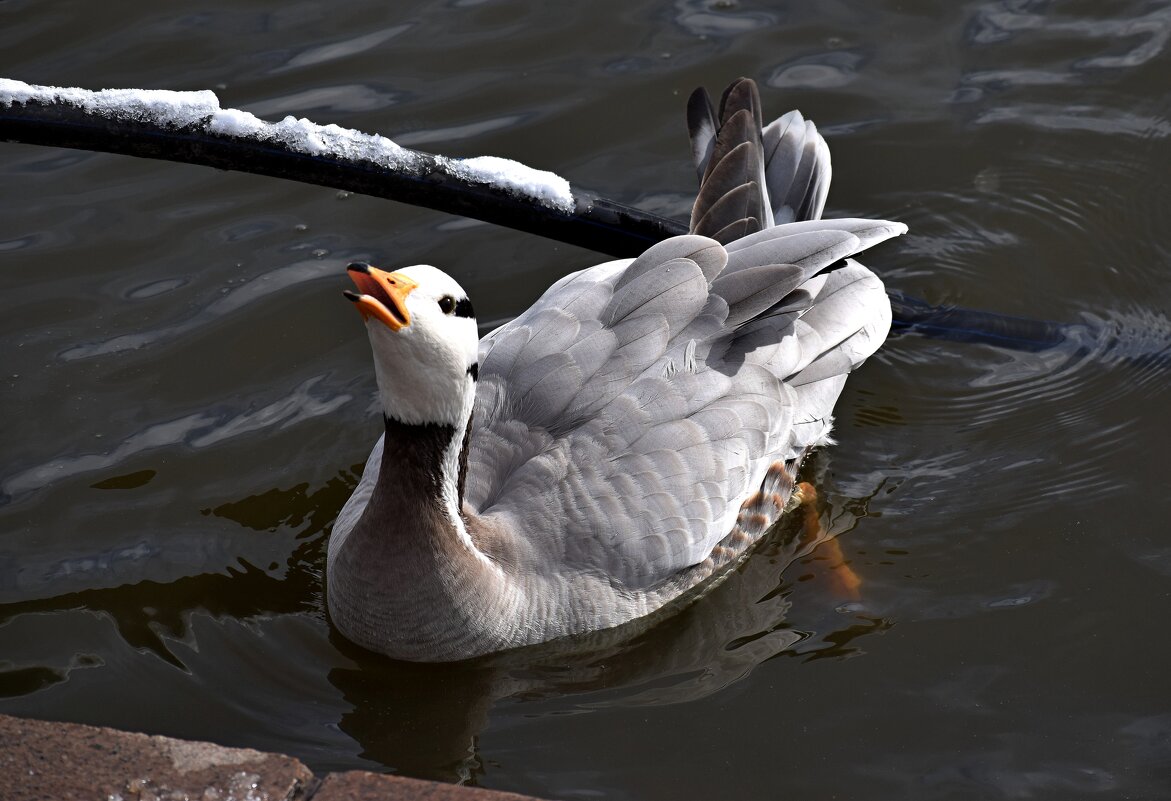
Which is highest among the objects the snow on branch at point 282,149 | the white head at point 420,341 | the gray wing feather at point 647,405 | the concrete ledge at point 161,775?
the snow on branch at point 282,149

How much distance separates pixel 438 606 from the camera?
4633 mm

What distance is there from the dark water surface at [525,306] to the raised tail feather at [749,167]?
928 mm

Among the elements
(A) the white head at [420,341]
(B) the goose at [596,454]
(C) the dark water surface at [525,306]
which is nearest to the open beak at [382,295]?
(A) the white head at [420,341]

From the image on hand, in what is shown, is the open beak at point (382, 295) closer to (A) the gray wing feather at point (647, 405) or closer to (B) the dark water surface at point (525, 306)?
(A) the gray wing feather at point (647, 405)

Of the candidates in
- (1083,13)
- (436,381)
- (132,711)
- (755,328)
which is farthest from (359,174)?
(1083,13)

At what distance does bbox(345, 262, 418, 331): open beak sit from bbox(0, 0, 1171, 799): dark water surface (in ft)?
5.00

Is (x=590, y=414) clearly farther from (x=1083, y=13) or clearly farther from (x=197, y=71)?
(x=1083, y=13)

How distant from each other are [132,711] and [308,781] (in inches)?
49.2

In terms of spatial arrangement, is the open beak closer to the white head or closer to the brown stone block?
the white head

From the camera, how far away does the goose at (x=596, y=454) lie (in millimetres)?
4570

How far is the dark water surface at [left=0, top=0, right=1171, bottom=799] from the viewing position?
15.1 feet

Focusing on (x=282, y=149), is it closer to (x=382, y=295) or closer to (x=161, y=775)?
(x=382, y=295)

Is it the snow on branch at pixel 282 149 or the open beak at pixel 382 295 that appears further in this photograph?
the snow on branch at pixel 282 149

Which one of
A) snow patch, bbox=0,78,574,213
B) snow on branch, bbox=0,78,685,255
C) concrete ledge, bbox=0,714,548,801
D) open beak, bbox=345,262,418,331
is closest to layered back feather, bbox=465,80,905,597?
snow on branch, bbox=0,78,685,255
